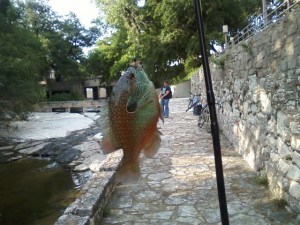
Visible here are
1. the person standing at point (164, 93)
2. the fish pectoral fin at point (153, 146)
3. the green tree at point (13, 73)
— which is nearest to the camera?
the fish pectoral fin at point (153, 146)

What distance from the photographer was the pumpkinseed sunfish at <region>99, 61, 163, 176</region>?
1.31m

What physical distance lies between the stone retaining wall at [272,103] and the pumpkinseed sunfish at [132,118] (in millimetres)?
3252

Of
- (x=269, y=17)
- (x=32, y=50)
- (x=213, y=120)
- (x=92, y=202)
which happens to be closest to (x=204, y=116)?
(x=269, y=17)

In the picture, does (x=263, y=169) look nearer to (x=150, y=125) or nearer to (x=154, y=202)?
(x=154, y=202)

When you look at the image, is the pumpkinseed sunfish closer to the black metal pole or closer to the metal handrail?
Result: the black metal pole

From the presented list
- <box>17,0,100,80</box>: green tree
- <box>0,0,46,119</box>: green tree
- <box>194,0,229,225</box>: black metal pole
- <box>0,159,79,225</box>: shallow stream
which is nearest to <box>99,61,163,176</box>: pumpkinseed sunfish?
<box>194,0,229,225</box>: black metal pole

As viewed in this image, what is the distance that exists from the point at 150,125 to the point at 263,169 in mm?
4914

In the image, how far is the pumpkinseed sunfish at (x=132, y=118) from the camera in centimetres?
131

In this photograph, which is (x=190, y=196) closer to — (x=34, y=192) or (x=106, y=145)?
(x=106, y=145)

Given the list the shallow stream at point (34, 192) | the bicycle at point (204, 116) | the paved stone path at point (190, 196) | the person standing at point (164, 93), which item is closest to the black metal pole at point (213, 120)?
the person standing at point (164, 93)

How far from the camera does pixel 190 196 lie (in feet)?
17.7

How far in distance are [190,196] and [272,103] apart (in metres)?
1.88

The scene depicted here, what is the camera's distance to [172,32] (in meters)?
23.2

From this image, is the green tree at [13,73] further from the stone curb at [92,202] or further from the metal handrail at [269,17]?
the metal handrail at [269,17]
